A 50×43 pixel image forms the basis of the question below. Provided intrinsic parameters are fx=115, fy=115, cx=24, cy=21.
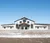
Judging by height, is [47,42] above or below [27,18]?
below

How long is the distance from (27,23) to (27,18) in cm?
95

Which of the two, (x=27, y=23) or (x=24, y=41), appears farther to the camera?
(x=27, y=23)

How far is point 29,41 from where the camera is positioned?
677 centimetres

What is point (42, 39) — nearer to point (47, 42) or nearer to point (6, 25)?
point (47, 42)

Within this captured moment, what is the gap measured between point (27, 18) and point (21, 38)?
1133cm

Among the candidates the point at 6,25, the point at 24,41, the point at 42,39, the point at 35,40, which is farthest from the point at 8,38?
the point at 6,25

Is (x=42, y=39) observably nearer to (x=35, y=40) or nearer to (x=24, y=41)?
(x=35, y=40)

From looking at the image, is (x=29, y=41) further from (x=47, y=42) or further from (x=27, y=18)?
(x=27, y=18)

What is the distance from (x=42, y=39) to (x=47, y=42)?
344 mm

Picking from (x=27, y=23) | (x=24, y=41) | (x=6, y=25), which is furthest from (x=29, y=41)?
(x=6, y=25)

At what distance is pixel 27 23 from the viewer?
1766cm

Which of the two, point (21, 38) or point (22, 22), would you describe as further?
point (22, 22)

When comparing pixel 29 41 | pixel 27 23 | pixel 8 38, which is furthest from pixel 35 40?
pixel 27 23

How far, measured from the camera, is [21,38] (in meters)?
6.98
